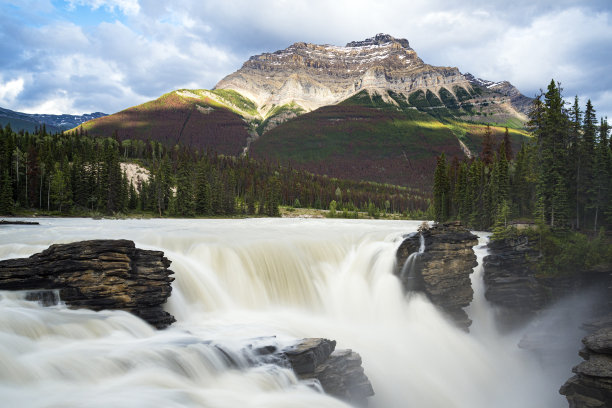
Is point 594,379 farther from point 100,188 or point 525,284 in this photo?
point 100,188

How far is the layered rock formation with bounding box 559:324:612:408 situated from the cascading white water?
9.78 ft

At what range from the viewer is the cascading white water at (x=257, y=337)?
448 inches

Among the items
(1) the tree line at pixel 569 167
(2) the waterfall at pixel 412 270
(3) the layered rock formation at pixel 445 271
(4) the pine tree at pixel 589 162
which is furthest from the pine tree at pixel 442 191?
(2) the waterfall at pixel 412 270

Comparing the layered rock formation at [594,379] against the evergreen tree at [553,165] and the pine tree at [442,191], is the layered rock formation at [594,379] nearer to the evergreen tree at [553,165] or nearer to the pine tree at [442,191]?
the evergreen tree at [553,165]

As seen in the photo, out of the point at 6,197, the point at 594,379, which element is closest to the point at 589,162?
the point at 594,379

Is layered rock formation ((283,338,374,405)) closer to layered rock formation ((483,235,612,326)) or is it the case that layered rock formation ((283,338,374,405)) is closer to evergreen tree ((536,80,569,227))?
layered rock formation ((483,235,612,326))

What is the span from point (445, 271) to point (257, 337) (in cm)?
1399

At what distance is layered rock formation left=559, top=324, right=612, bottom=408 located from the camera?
49.1 ft

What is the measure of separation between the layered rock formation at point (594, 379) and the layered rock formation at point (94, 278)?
1739 centimetres

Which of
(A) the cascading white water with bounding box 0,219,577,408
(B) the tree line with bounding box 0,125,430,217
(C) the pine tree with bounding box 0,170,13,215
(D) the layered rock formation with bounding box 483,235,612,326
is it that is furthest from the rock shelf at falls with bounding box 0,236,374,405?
(B) the tree line with bounding box 0,125,430,217

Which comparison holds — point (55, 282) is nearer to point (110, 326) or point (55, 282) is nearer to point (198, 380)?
point (110, 326)

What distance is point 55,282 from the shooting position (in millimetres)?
15383

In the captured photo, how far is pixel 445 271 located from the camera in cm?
2411

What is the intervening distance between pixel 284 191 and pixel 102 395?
139 meters
